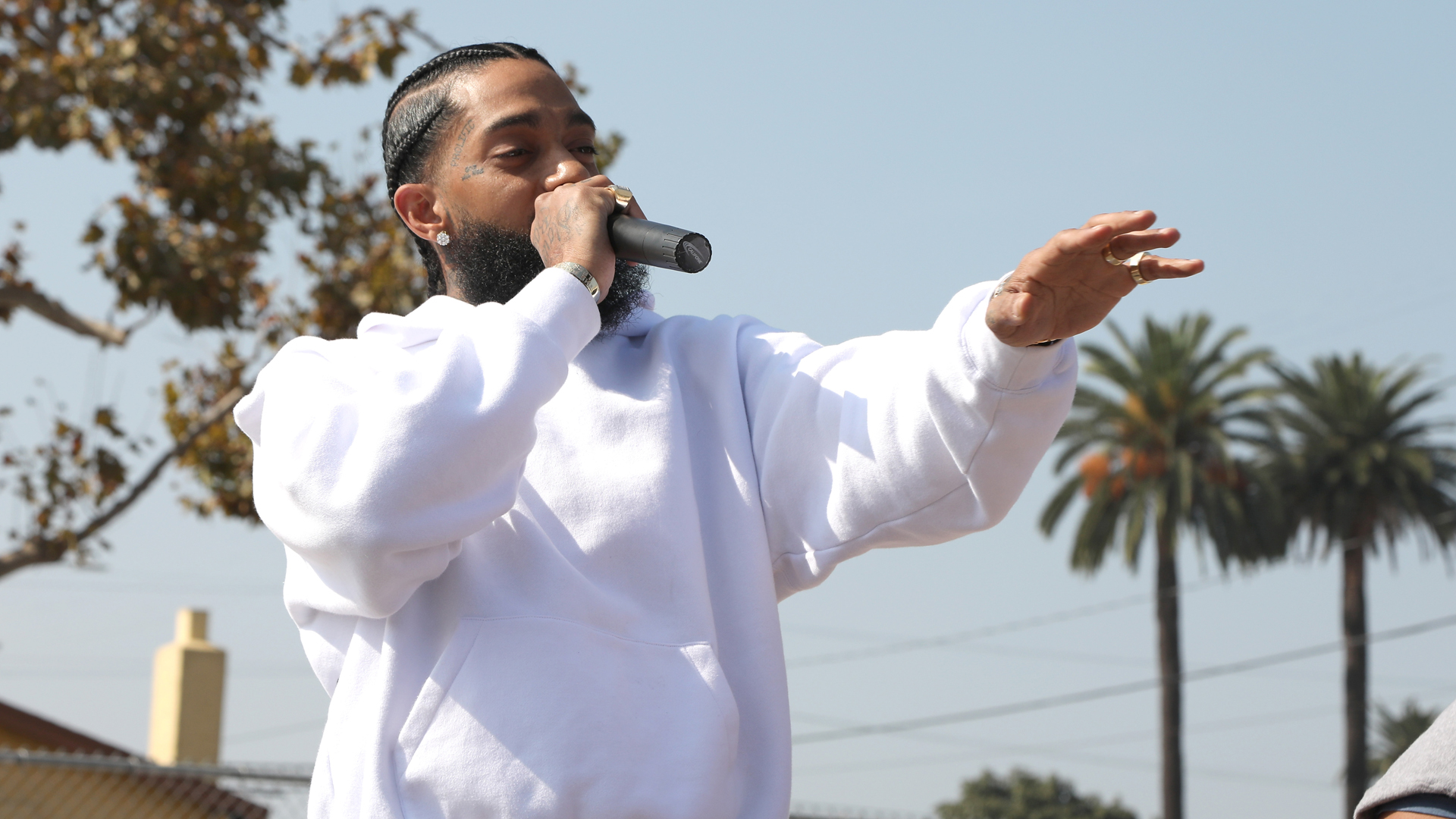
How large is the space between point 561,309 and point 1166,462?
2764 cm

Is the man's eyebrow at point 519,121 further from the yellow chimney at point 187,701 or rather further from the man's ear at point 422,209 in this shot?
the yellow chimney at point 187,701

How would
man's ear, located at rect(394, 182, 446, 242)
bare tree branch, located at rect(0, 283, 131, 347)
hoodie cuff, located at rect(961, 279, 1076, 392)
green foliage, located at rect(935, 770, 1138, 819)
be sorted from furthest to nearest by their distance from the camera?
1. green foliage, located at rect(935, 770, 1138, 819)
2. bare tree branch, located at rect(0, 283, 131, 347)
3. man's ear, located at rect(394, 182, 446, 242)
4. hoodie cuff, located at rect(961, 279, 1076, 392)

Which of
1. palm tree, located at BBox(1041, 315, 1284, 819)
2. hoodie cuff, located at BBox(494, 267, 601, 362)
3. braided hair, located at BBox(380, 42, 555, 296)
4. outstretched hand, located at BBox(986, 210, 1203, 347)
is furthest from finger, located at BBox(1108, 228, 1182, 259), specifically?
palm tree, located at BBox(1041, 315, 1284, 819)

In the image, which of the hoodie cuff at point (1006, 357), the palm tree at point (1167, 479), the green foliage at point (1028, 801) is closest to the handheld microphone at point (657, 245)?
the hoodie cuff at point (1006, 357)

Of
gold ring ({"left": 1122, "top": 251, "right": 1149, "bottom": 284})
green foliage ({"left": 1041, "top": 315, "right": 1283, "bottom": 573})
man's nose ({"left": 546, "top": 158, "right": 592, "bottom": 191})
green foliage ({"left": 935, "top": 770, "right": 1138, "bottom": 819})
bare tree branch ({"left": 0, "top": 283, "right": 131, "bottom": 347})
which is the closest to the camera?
gold ring ({"left": 1122, "top": 251, "right": 1149, "bottom": 284})

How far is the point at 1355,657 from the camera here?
95.1ft

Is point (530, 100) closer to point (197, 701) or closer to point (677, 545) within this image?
point (677, 545)

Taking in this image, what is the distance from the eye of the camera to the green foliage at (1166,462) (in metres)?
28.5

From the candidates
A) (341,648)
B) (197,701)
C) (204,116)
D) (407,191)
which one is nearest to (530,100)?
(407,191)

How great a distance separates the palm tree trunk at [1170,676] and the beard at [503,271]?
27.4m

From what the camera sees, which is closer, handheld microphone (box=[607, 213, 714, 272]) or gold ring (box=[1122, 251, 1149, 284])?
gold ring (box=[1122, 251, 1149, 284])

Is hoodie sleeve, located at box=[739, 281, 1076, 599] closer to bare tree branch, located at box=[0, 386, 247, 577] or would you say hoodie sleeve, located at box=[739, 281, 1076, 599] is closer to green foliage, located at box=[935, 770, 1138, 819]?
bare tree branch, located at box=[0, 386, 247, 577]

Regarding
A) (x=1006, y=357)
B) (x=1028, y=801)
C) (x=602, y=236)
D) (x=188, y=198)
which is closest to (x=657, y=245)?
(x=602, y=236)

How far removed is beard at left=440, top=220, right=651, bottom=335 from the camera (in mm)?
2701
